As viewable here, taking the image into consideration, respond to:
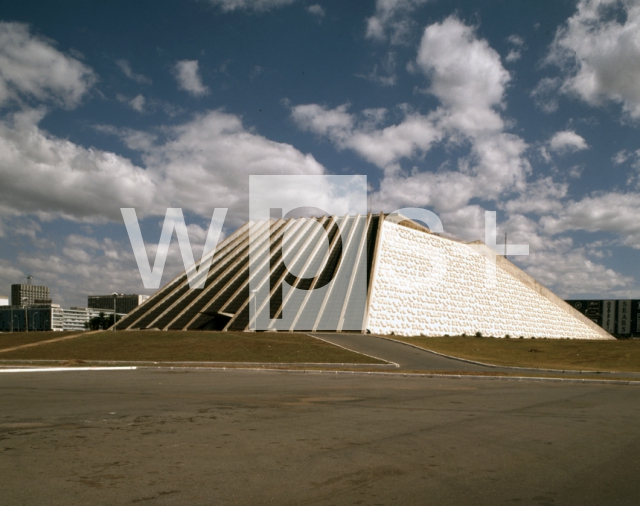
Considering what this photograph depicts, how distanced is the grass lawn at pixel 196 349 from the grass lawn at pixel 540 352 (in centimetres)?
698

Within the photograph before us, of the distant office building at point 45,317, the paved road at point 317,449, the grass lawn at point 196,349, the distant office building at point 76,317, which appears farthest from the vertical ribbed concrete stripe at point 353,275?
the distant office building at point 76,317

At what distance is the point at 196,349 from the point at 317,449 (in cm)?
2239

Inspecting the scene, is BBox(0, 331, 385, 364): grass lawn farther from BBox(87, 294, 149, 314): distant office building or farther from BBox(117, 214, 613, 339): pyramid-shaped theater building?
BBox(87, 294, 149, 314): distant office building

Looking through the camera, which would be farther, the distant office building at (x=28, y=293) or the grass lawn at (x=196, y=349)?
the distant office building at (x=28, y=293)

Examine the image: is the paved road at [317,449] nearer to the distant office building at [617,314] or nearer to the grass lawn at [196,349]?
the grass lawn at [196,349]

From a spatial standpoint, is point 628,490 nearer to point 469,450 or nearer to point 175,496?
point 469,450

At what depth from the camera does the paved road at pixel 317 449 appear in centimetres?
491

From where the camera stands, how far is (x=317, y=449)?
263 inches

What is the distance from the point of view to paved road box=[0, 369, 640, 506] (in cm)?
491

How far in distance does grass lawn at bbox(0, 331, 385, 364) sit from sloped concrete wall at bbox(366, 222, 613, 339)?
7688 millimetres

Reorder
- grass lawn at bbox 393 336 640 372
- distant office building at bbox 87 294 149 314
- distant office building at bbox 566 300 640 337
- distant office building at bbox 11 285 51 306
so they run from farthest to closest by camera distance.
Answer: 1. distant office building at bbox 87 294 149 314
2. distant office building at bbox 11 285 51 306
3. distant office building at bbox 566 300 640 337
4. grass lawn at bbox 393 336 640 372

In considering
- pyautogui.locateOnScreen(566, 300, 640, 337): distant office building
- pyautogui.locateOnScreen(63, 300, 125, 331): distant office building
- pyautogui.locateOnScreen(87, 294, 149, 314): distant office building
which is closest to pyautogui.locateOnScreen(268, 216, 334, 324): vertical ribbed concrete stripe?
pyautogui.locateOnScreen(566, 300, 640, 337): distant office building

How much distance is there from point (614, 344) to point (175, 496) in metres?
33.1

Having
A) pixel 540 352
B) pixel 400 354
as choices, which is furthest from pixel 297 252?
pixel 540 352
